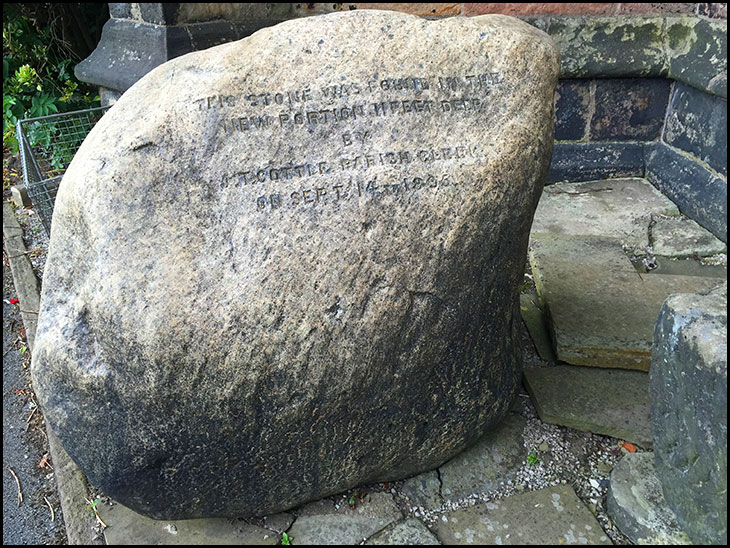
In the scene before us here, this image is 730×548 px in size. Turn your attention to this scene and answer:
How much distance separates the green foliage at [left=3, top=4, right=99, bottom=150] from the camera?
5270 mm

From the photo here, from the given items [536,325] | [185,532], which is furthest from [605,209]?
[185,532]

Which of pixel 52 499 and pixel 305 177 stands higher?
pixel 305 177

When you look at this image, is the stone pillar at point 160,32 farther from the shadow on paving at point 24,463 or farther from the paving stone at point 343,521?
the paving stone at point 343,521

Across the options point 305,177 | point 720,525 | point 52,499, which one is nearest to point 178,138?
point 305,177

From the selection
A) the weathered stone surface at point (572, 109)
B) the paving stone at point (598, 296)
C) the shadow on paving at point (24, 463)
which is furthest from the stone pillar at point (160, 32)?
the paving stone at point (598, 296)

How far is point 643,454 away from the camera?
2.04m

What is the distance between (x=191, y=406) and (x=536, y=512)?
112 cm

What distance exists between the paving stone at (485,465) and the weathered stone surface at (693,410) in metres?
0.50

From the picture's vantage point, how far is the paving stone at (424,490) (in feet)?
6.62

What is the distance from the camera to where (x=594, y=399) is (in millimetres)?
2359

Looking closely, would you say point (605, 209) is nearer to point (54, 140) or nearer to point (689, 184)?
point (689, 184)

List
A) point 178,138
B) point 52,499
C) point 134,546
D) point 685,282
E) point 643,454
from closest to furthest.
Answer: point 178,138, point 134,546, point 643,454, point 52,499, point 685,282

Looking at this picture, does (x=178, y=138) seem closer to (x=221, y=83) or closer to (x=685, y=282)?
(x=221, y=83)

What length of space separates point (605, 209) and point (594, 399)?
1815 millimetres
